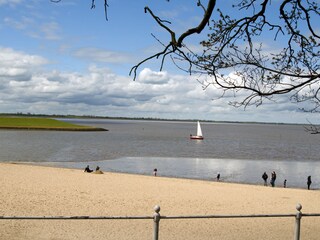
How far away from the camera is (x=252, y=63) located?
7.70 metres

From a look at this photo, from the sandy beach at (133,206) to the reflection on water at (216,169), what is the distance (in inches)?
365

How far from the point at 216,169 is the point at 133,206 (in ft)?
84.2

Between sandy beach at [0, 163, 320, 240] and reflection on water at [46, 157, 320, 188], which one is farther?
reflection on water at [46, 157, 320, 188]

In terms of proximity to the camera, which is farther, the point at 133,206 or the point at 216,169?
the point at 216,169

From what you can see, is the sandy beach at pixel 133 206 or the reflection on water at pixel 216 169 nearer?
the sandy beach at pixel 133 206

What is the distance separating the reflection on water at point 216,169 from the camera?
39.2 meters

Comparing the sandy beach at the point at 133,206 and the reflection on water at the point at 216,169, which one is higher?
the sandy beach at the point at 133,206

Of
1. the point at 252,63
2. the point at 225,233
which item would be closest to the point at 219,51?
the point at 252,63

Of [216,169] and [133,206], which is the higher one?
[133,206]

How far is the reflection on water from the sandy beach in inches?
365

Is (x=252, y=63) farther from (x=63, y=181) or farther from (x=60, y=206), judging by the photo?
A: (x=63, y=181)

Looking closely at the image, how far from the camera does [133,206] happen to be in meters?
20.6

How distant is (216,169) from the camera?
4500 cm

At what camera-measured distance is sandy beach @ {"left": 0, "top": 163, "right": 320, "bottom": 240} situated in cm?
1500
